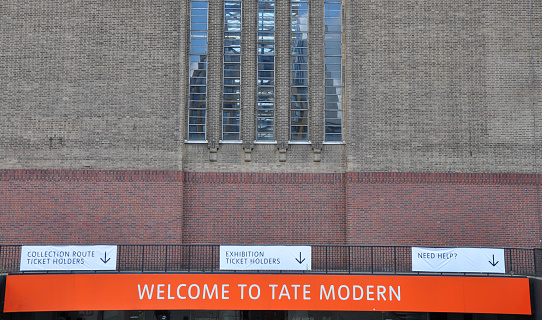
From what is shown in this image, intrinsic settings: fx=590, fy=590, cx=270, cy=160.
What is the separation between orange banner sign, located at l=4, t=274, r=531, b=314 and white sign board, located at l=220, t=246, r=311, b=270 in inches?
10.1

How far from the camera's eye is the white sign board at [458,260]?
1598cm

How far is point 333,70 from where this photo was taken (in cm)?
1897

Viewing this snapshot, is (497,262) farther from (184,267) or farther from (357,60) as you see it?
(184,267)

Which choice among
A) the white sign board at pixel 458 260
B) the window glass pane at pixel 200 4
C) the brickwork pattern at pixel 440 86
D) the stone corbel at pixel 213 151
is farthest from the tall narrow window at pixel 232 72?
the white sign board at pixel 458 260

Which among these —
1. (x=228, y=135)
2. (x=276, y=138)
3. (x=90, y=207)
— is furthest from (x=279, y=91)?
(x=90, y=207)

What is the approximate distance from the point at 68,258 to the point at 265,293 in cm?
545

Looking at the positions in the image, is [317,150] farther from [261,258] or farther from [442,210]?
[442,210]

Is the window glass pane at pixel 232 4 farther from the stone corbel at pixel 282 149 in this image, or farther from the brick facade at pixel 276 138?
the stone corbel at pixel 282 149

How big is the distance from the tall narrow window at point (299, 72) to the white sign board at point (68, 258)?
6668 millimetres

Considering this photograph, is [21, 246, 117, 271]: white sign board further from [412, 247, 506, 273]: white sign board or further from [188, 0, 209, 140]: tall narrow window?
[412, 247, 506, 273]: white sign board

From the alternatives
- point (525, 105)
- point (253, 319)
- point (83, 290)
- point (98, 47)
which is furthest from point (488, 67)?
point (83, 290)

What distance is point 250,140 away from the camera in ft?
60.6

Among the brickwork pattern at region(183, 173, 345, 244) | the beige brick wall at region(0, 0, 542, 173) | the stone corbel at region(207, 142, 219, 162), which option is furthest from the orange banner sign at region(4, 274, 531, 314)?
the stone corbel at region(207, 142, 219, 162)

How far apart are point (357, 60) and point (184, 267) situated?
27.3 ft
